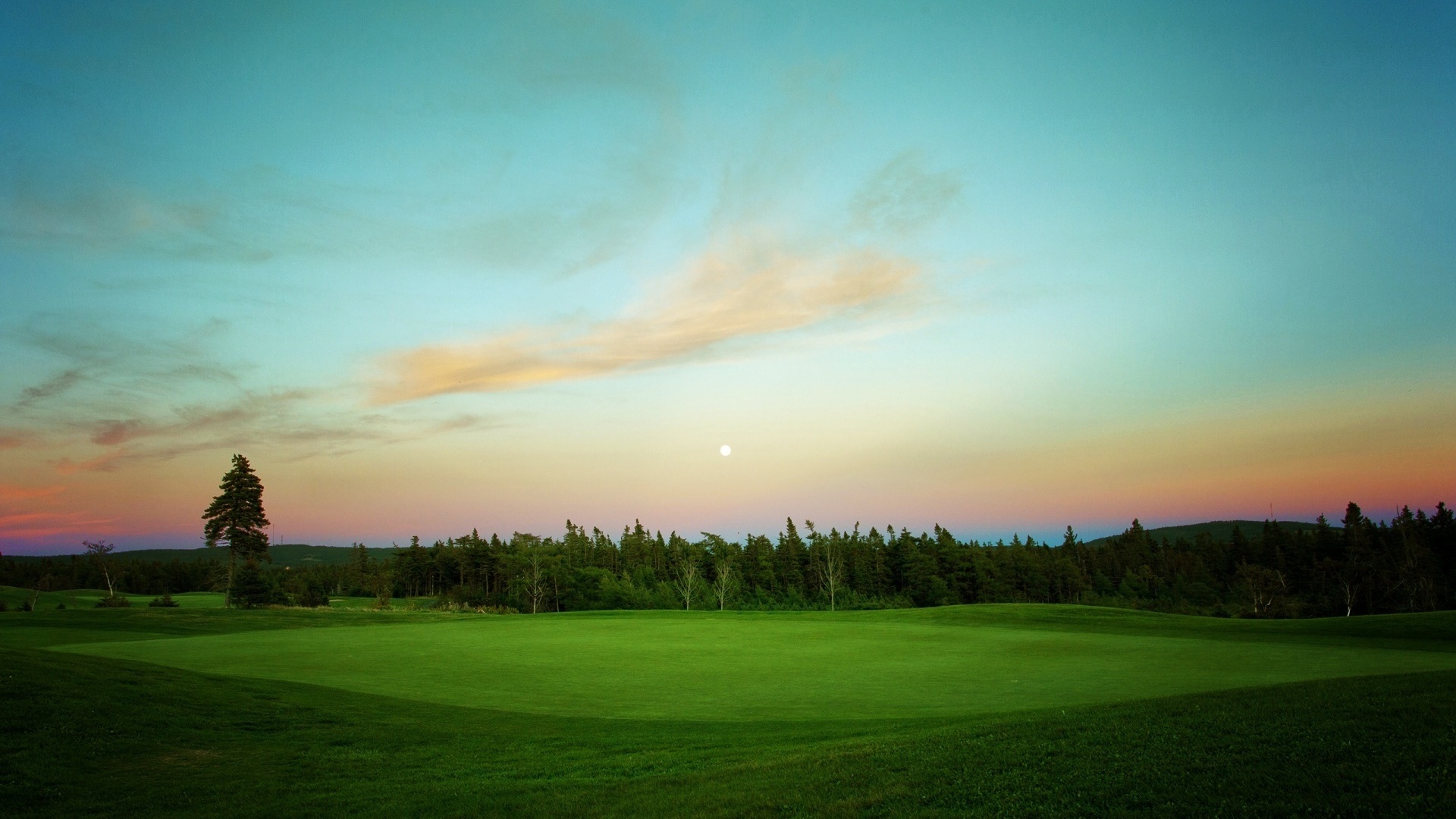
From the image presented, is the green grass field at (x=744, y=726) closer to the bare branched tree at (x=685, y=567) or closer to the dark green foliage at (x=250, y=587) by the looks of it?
the dark green foliage at (x=250, y=587)

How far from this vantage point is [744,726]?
1491cm

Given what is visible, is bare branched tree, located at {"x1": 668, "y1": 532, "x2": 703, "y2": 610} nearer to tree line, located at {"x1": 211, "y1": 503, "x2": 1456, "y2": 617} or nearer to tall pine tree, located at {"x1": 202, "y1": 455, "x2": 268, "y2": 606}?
tree line, located at {"x1": 211, "y1": 503, "x2": 1456, "y2": 617}

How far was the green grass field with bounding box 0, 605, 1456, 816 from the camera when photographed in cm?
805

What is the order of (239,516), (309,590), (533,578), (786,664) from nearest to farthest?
1. (786,664)
2. (239,516)
3. (533,578)
4. (309,590)

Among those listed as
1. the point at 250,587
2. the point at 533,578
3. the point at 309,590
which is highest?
the point at 250,587

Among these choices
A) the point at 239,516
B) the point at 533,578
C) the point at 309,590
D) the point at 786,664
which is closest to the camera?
the point at 786,664

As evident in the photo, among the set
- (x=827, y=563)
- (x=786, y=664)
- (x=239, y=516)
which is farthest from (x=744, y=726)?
(x=827, y=563)

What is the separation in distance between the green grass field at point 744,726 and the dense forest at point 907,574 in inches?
2294

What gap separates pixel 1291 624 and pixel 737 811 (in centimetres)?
3429

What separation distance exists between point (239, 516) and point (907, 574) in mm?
79952

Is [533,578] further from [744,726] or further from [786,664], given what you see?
[744,726]

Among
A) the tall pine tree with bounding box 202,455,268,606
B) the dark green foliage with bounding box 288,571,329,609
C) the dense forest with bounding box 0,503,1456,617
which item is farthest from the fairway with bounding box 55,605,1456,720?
the dark green foliage with bounding box 288,571,329,609

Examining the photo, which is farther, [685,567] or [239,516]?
[685,567]

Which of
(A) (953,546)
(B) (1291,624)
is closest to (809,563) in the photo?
(A) (953,546)
